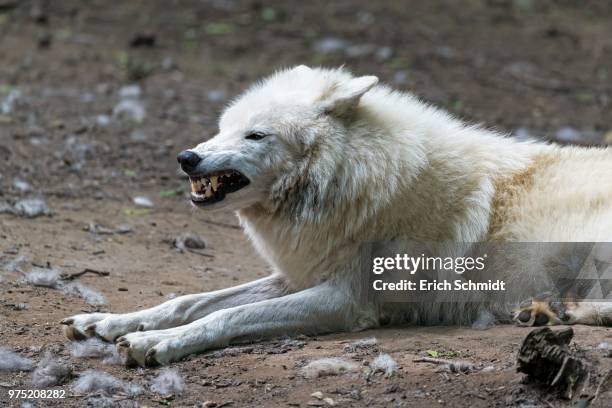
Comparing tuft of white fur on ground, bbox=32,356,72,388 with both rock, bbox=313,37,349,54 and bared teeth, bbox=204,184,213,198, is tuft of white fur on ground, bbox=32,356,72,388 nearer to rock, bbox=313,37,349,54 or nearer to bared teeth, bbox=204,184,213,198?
bared teeth, bbox=204,184,213,198

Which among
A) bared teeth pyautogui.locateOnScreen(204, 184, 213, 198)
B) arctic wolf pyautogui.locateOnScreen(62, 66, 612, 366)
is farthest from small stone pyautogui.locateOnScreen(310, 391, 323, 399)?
bared teeth pyautogui.locateOnScreen(204, 184, 213, 198)

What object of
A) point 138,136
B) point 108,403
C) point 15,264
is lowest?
point 108,403

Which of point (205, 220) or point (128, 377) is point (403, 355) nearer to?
point (128, 377)

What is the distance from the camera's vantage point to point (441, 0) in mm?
12898

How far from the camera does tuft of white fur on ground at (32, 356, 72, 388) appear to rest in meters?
3.94

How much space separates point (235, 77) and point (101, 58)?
1604 millimetres

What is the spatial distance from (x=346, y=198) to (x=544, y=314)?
1.12 metres

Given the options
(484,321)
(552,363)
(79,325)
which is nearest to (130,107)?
(79,325)

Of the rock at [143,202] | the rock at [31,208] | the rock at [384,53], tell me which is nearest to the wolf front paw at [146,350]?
the rock at [31,208]

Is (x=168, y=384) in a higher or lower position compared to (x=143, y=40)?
lower

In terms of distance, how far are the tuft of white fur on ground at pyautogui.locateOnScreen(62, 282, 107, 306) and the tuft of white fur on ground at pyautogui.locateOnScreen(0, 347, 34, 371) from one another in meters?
0.92

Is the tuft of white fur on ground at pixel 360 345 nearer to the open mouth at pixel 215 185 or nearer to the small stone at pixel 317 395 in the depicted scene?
the small stone at pixel 317 395

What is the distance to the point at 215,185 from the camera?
15.7 feet

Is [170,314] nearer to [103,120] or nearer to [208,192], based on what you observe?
[208,192]
